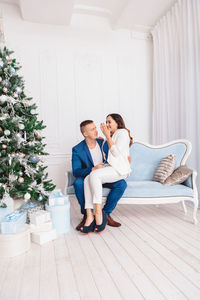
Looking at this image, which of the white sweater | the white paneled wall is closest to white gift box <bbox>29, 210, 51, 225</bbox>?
the white sweater

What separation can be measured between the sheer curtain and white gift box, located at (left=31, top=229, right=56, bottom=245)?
7.15 ft

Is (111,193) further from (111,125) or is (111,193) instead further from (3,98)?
(3,98)

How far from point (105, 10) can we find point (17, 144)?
3.02 m

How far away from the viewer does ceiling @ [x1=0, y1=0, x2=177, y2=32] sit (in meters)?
3.38

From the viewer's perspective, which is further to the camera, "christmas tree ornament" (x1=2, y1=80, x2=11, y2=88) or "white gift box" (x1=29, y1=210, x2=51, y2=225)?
"christmas tree ornament" (x1=2, y1=80, x2=11, y2=88)

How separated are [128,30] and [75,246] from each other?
401 cm

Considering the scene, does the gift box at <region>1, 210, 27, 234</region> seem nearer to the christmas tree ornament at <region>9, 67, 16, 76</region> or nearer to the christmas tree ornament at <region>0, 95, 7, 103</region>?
the christmas tree ornament at <region>0, 95, 7, 103</region>

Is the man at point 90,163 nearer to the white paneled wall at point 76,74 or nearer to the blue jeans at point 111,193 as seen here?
the blue jeans at point 111,193

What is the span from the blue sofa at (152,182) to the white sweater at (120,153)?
0.30 meters

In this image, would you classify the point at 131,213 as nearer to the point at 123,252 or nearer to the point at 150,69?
the point at 123,252

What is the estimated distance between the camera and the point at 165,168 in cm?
285

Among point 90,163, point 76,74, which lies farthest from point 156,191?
point 76,74

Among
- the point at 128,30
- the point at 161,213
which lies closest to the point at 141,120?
the point at 128,30

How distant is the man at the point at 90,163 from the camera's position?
252 centimetres
